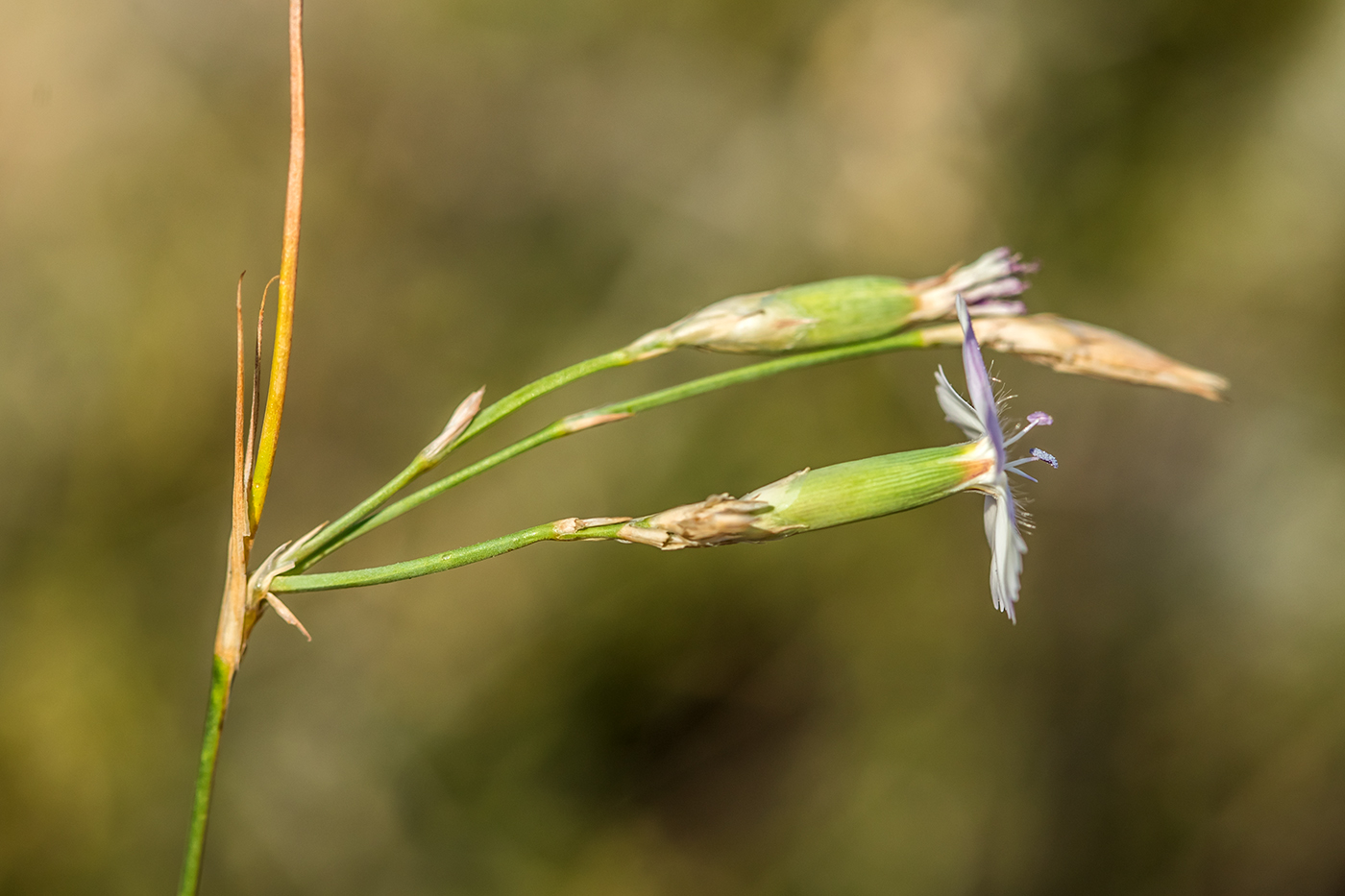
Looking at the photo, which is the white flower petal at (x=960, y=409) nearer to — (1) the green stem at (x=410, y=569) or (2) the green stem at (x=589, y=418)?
(2) the green stem at (x=589, y=418)

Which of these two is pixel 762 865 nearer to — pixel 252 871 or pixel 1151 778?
pixel 1151 778

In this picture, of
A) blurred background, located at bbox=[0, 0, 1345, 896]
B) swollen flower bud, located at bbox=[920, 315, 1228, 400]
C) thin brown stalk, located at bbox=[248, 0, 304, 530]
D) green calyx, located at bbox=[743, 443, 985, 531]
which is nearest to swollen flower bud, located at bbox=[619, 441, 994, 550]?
green calyx, located at bbox=[743, 443, 985, 531]

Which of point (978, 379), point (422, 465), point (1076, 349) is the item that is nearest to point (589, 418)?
point (422, 465)

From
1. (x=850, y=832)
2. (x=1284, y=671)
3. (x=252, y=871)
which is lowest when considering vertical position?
(x=252, y=871)

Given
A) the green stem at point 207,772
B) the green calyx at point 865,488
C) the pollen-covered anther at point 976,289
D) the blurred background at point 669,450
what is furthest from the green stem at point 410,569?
the blurred background at point 669,450

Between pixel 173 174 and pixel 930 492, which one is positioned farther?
pixel 173 174

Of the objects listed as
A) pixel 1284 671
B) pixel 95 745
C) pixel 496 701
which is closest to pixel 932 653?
pixel 1284 671

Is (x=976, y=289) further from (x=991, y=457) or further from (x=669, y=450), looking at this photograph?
(x=669, y=450)
